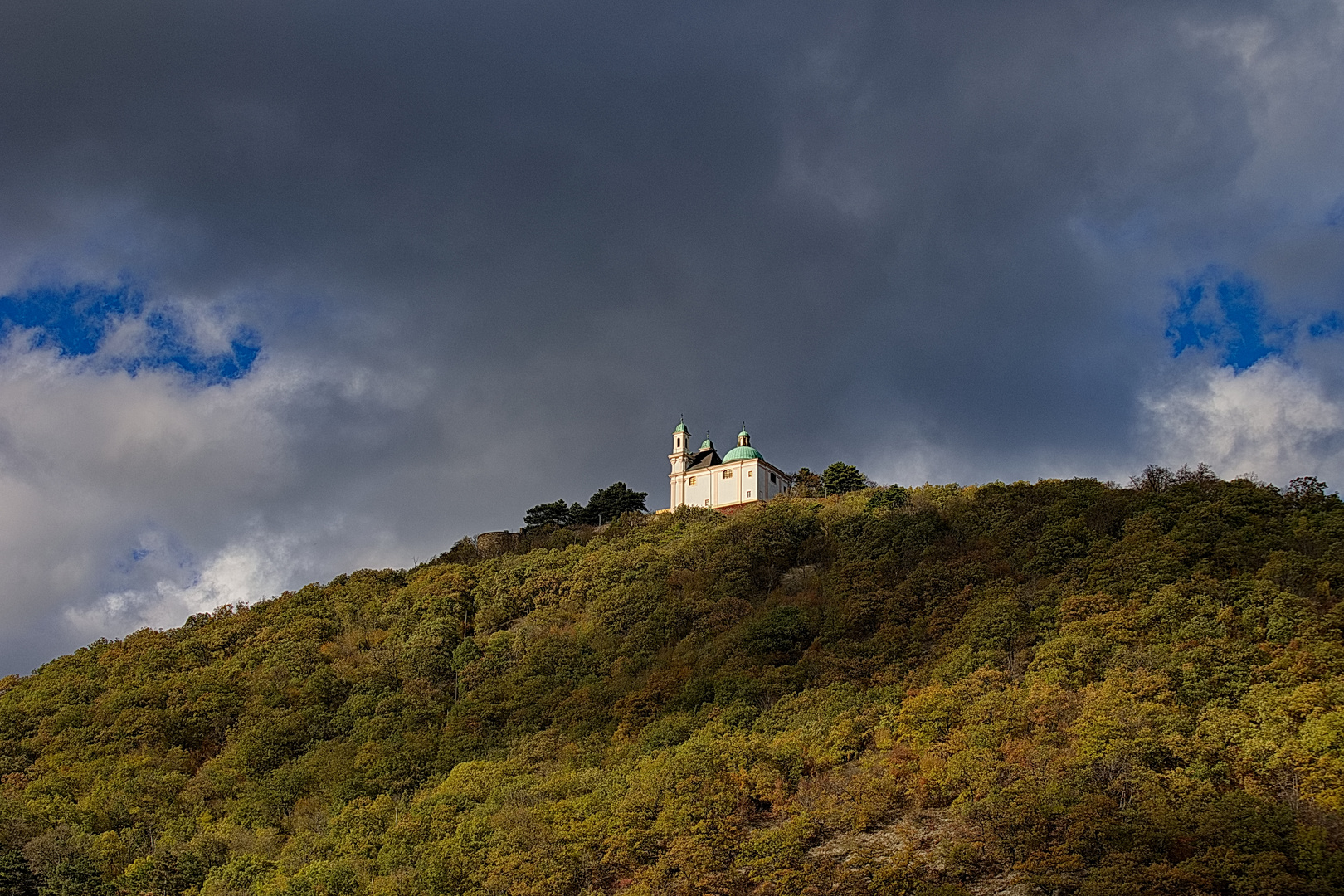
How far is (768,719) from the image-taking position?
42969 mm

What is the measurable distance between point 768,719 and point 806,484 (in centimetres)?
3950

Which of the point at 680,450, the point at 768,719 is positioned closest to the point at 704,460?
the point at 680,450

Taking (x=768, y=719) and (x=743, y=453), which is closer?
(x=768, y=719)

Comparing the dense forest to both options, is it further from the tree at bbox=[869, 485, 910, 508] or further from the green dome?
the green dome

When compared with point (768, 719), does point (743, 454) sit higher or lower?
higher

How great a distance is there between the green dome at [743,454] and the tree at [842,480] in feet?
22.4

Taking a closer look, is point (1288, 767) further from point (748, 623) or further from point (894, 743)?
point (748, 623)

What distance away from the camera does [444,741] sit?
158 feet

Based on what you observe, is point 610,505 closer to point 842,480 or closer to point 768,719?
point 842,480

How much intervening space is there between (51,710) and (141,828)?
15606 mm

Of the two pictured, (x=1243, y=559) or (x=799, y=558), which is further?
(x=799, y=558)

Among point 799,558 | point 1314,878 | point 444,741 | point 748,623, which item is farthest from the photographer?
point 799,558

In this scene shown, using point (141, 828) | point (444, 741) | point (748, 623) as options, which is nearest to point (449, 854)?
point (444, 741)

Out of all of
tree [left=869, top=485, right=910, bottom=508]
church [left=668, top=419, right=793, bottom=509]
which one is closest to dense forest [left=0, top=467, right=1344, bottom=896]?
tree [left=869, top=485, right=910, bottom=508]
